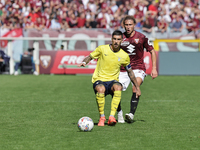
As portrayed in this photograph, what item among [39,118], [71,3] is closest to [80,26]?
[71,3]

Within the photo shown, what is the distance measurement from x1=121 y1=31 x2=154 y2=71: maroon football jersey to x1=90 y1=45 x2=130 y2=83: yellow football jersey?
726mm

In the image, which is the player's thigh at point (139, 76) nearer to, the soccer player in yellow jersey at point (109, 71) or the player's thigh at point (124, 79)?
the player's thigh at point (124, 79)

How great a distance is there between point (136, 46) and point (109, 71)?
991 mm

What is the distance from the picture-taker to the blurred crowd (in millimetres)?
21672

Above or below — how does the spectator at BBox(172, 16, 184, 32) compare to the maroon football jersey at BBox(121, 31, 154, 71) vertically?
below

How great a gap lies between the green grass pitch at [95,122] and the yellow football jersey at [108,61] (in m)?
0.88

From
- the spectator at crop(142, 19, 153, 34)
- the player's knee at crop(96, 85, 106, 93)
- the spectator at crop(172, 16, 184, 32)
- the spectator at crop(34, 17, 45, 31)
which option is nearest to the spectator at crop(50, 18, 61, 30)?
the spectator at crop(34, 17, 45, 31)

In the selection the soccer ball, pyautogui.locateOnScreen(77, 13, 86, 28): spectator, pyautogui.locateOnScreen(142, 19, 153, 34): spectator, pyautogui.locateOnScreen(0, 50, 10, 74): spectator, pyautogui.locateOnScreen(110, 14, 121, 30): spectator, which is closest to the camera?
the soccer ball

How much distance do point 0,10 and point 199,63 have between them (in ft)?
40.8

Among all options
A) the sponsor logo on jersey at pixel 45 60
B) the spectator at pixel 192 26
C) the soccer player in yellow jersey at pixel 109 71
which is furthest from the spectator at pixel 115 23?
the soccer player in yellow jersey at pixel 109 71

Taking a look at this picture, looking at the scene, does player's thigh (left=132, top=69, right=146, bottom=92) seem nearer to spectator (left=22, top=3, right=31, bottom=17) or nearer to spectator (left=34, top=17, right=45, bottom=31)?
spectator (left=34, top=17, right=45, bottom=31)

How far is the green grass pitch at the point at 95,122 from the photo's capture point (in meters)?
5.13

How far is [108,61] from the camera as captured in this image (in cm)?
Result: 670

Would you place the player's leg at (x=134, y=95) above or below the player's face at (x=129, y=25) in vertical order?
below
